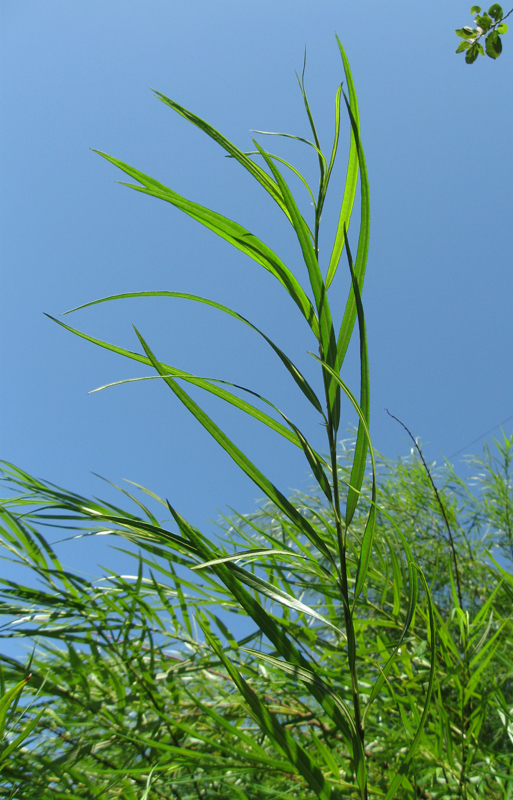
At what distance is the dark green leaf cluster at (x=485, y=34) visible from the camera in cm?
74

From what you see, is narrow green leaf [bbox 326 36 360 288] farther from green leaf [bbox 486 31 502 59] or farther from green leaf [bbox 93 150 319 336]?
green leaf [bbox 486 31 502 59]

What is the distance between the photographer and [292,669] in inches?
7.3

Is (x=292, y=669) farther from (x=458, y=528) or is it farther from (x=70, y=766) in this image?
(x=458, y=528)

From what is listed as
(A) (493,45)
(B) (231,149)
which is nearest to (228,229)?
(B) (231,149)

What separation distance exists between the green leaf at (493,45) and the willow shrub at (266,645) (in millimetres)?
688

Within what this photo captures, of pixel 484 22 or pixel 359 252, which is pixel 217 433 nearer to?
pixel 359 252

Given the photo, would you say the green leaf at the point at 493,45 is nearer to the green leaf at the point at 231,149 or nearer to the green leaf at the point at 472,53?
the green leaf at the point at 472,53

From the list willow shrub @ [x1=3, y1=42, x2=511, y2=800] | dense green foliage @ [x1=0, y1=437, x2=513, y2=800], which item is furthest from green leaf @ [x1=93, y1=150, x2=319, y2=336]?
dense green foliage @ [x1=0, y1=437, x2=513, y2=800]

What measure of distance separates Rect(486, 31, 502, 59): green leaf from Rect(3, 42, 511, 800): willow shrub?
27.1 inches

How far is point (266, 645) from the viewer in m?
0.35

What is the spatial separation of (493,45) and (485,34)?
2.4 inches

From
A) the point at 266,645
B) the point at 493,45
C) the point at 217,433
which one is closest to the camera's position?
the point at 217,433

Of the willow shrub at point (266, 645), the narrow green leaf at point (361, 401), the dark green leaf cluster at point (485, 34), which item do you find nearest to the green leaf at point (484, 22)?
the dark green leaf cluster at point (485, 34)

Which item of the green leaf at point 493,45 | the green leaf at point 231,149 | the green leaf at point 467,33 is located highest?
the green leaf at point 467,33
